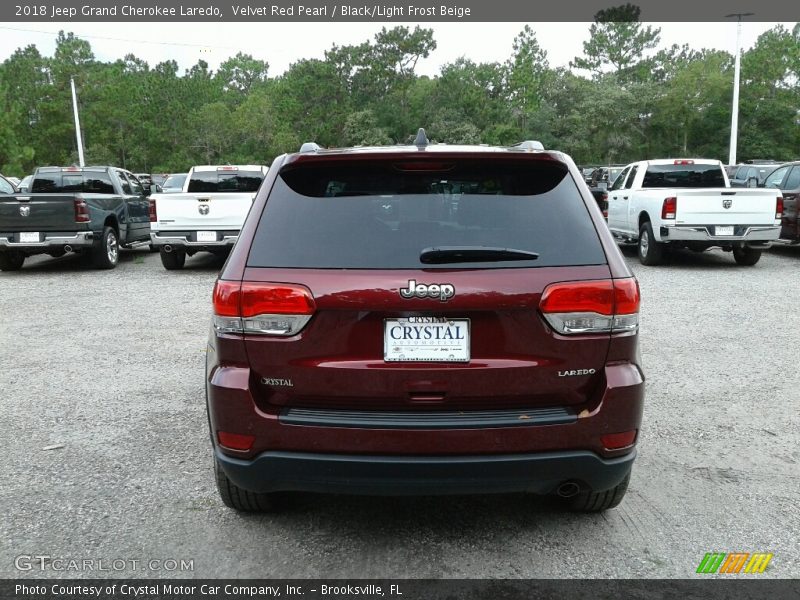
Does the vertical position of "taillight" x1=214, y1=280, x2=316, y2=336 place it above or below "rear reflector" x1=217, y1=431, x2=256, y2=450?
above

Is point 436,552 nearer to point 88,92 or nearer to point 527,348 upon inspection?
point 527,348

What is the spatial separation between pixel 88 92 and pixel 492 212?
64.2 meters

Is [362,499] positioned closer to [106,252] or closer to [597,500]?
[597,500]

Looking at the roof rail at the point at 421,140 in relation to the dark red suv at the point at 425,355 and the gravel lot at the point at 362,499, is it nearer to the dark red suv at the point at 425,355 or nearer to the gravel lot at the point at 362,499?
the dark red suv at the point at 425,355

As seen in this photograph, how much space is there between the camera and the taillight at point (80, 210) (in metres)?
12.3

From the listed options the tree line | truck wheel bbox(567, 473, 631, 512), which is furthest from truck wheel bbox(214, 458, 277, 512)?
the tree line

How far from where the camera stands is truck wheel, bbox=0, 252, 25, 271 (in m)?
13.2

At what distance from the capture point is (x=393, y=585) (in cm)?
294

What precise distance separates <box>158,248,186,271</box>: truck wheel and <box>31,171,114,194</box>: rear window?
2283 mm

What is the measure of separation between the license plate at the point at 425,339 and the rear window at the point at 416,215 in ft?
0.74

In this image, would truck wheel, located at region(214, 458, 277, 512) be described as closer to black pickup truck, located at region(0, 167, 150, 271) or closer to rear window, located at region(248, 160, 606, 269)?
rear window, located at region(248, 160, 606, 269)

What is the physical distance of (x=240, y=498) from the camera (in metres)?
3.42

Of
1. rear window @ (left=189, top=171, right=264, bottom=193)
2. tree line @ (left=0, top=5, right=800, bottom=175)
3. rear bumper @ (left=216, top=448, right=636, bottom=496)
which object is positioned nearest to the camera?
rear bumper @ (left=216, top=448, right=636, bottom=496)

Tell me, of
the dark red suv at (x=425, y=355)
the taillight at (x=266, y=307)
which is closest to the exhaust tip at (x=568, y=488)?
the dark red suv at (x=425, y=355)
